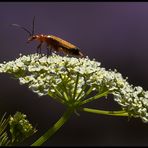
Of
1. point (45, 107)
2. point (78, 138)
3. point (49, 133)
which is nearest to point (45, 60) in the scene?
point (49, 133)

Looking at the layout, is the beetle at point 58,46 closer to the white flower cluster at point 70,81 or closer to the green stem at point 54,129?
the white flower cluster at point 70,81

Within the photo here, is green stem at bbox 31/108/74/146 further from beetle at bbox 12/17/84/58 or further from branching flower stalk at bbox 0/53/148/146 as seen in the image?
beetle at bbox 12/17/84/58

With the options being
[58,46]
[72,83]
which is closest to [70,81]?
[72,83]

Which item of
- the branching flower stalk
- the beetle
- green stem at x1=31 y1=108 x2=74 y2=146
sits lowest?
green stem at x1=31 y1=108 x2=74 y2=146

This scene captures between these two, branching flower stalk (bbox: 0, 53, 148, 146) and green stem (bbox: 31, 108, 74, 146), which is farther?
branching flower stalk (bbox: 0, 53, 148, 146)

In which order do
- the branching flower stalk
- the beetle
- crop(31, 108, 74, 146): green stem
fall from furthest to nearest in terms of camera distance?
the beetle
the branching flower stalk
crop(31, 108, 74, 146): green stem

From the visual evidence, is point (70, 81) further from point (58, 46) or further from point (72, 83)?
point (58, 46)

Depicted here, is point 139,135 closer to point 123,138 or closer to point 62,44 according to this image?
point 123,138

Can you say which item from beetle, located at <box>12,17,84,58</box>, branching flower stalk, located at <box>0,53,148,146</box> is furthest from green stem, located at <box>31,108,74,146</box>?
beetle, located at <box>12,17,84,58</box>
